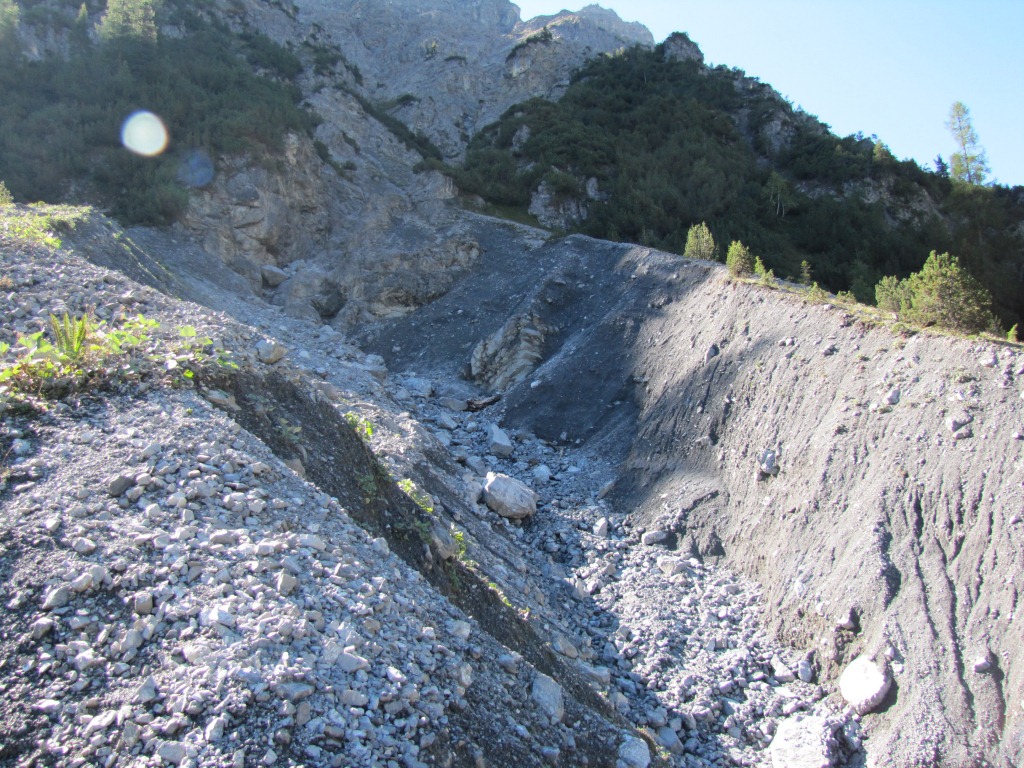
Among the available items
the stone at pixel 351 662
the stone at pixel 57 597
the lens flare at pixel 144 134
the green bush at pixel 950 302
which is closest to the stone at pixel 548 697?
the stone at pixel 351 662

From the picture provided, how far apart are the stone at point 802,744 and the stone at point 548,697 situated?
12.4 ft

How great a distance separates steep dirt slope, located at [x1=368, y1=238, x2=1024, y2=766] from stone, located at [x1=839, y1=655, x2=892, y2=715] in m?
0.15

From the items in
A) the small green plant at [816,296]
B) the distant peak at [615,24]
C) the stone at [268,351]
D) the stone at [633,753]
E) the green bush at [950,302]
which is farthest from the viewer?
the distant peak at [615,24]

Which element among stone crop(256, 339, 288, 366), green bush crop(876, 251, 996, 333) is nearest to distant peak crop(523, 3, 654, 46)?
green bush crop(876, 251, 996, 333)

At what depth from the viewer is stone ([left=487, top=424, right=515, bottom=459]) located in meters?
15.7

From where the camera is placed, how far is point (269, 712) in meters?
3.82

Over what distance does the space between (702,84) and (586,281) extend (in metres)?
28.4

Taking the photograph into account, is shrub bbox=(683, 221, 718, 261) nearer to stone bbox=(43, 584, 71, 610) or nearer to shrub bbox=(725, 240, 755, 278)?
shrub bbox=(725, 240, 755, 278)

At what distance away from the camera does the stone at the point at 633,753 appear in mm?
5766

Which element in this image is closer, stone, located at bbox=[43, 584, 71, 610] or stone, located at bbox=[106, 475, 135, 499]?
stone, located at bbox=[43, 584, 71, 610]

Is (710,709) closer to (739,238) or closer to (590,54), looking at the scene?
(739,238)

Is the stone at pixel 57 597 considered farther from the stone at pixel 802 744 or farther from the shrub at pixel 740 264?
the shrub at pixel 740 264

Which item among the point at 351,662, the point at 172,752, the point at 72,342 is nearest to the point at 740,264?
the point at 72,342

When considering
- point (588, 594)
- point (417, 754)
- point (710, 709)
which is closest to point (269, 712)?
point (417, 754)
